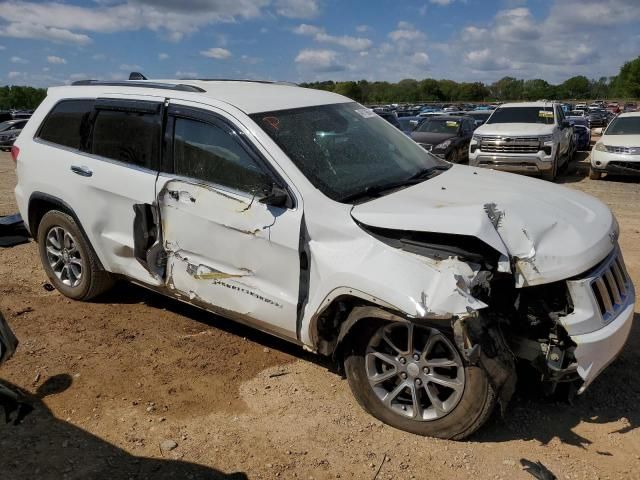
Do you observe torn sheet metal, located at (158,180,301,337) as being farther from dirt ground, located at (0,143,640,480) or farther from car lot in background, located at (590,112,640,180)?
car lot in background, located at (590,112,640,180)

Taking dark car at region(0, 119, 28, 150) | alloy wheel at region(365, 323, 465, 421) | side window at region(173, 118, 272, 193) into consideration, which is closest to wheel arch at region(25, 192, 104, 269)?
side window at region(173, 118, 272, 193)

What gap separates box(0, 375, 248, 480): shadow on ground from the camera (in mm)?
2893

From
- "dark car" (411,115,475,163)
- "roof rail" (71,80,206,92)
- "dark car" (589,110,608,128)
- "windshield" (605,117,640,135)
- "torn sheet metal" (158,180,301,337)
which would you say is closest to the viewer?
"torn sheet metal" (158,180,301,337)

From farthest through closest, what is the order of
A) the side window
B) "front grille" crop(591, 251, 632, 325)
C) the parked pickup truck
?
1. the parked pickup truck
2. the side window
3. "front grille" crop(591, 251, 632, 325)

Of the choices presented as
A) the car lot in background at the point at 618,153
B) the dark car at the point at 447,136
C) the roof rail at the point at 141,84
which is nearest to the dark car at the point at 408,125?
the dark car at the point at 447,136

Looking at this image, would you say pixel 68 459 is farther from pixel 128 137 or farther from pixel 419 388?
pixel 128 137

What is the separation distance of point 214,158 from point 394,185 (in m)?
1.24

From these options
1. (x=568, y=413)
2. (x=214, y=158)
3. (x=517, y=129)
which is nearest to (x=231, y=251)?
(x=214, y=158)

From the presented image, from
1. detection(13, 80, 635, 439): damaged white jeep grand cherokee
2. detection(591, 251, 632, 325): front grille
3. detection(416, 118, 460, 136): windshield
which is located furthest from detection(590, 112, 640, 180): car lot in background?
detection(591, 251, 632, 325): front grille

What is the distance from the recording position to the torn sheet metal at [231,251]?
3.39 meters

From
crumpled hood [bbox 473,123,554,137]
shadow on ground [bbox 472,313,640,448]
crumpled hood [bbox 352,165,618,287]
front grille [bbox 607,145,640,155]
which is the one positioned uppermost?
crumpled hood [bbox 352,165,618,287]

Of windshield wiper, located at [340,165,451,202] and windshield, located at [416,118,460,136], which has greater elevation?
windshield wiper, located at [340,165,451,202]

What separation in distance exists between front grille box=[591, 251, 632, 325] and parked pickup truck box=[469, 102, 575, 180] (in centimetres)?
969

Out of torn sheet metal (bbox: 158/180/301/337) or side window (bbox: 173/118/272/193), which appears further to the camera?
side window (bbox: 173/118/272/193)
